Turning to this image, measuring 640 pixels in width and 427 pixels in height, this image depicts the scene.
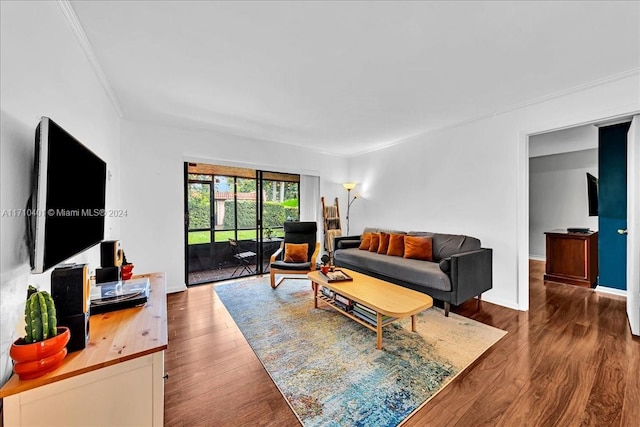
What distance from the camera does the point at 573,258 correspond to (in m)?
4.09

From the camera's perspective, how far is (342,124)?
3.78 m

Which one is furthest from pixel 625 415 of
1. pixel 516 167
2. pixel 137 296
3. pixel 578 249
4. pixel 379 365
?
pixel 578 249

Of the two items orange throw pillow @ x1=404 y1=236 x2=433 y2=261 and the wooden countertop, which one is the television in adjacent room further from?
the wooden countertop

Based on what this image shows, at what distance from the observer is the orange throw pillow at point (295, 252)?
410 cm

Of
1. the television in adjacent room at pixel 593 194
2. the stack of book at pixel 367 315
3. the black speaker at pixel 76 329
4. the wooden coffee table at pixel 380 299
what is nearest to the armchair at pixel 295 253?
the wooden coffee table at pixel 380 299

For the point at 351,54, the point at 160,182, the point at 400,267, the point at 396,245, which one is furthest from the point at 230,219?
the point at 351,54

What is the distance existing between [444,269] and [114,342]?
2.91 meters

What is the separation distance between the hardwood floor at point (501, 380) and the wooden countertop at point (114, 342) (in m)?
0.63

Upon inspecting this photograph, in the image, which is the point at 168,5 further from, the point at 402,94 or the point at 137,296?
the point at 402,94

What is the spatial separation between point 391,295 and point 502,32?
2.23 meters

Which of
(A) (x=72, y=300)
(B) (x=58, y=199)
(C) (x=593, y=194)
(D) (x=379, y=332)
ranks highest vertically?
(C) (x=593, y=194)

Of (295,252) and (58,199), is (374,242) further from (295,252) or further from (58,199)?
(58,199)

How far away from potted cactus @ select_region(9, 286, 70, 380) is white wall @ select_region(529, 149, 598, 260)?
744 centimetres

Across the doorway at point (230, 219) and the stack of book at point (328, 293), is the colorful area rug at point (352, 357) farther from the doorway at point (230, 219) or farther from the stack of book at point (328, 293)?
the doorway at point (230, 219)
